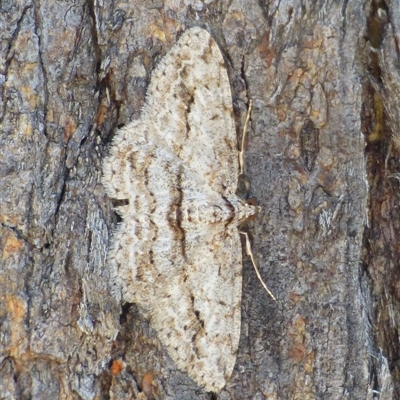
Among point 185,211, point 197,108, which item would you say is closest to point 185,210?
point 185,211

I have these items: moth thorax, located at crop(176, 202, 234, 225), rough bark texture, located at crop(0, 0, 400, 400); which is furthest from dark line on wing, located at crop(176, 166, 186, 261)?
rough bark texture, located at crop(0, 0, 400, 400)

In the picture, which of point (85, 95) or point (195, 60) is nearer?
point (85, 95)

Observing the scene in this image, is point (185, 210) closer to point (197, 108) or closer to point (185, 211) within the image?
point (185, 211)

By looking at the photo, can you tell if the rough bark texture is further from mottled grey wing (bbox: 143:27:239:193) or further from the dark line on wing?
the dark line on wing

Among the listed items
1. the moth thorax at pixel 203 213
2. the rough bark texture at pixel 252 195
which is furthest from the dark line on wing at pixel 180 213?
the rough bark texture at pixel 252 195

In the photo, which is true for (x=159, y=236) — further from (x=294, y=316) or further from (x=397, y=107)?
(x=397, y=107)

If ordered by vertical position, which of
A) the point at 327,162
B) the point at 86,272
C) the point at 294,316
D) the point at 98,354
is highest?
the point at 327,162

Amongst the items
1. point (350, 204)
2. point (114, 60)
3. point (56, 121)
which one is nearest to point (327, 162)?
point (350, 204)

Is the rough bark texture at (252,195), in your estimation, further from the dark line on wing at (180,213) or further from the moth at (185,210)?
the dark line on wing at (180,213)
